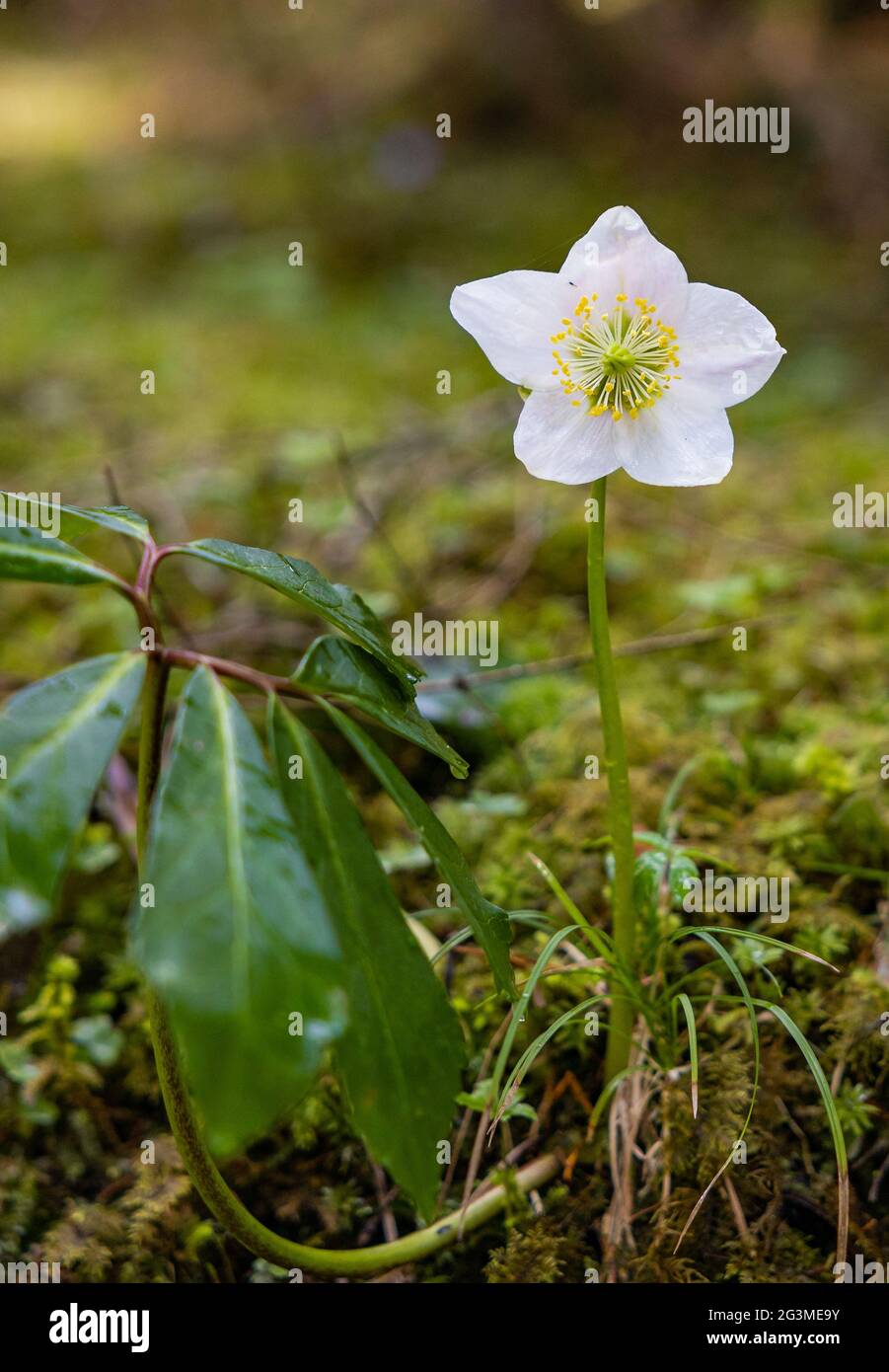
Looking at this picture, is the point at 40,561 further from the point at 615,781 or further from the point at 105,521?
the point at 615,781

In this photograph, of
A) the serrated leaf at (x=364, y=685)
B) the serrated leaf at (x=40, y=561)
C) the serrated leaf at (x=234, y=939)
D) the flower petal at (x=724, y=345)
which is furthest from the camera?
the flower petal at (x=724, y=345)

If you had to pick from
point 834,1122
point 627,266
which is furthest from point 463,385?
point 834,1122

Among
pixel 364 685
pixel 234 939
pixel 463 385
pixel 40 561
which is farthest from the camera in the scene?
pixel 463 385

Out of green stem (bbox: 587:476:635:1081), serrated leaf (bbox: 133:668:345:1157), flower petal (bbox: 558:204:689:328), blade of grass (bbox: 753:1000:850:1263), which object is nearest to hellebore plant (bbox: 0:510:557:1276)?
serrated leaf (bbox: 133:668:345:1157)

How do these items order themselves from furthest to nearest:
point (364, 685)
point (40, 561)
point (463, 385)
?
point (463, 385) < point (364, 685) < point (40, 561)

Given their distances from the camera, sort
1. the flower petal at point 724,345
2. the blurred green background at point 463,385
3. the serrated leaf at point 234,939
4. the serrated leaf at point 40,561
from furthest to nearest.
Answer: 1. the blurred green background at point 463,385
2. the flower petal at point 724,345
3. the serrated leaf at point 40,561
4. the serrated leaf at point 234,939

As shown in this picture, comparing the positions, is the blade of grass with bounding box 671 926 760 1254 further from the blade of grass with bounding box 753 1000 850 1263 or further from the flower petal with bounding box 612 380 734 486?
the flower petal with bounding box 612 380 734 486

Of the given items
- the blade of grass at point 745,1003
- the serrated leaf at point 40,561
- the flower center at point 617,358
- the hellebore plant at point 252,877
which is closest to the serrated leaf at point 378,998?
the hellebore plant at point 252,877

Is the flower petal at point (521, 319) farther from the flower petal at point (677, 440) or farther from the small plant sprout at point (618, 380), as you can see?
the flower petal at point (677, 440)
